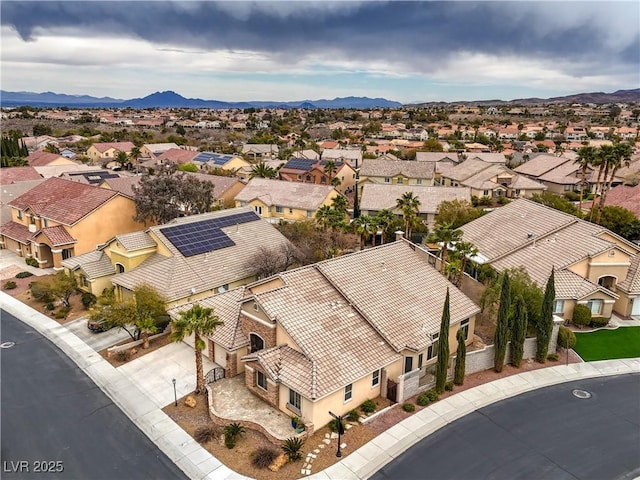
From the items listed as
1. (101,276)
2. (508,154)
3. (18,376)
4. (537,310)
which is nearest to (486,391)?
(537,310)

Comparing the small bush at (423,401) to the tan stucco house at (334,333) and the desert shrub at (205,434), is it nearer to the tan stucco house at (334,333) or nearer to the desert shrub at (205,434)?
the tan stucco house at (334,333)

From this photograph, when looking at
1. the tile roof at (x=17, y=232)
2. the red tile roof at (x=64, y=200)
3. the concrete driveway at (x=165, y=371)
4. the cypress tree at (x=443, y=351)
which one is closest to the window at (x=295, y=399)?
the concrete driveway at (x=165, y=371)

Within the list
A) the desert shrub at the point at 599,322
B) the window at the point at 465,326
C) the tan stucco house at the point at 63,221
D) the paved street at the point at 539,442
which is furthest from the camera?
the tan stucco house at the point at 63,221

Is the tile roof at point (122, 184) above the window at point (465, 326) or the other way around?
above

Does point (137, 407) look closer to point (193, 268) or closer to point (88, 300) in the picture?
point (193, 268)

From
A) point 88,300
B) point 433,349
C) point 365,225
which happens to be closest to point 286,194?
point 365,225

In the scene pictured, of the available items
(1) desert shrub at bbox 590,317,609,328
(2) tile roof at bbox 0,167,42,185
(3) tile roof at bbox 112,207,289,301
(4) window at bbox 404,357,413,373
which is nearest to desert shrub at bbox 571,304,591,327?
(1) desert shrub at bbox 590,317,609,328
